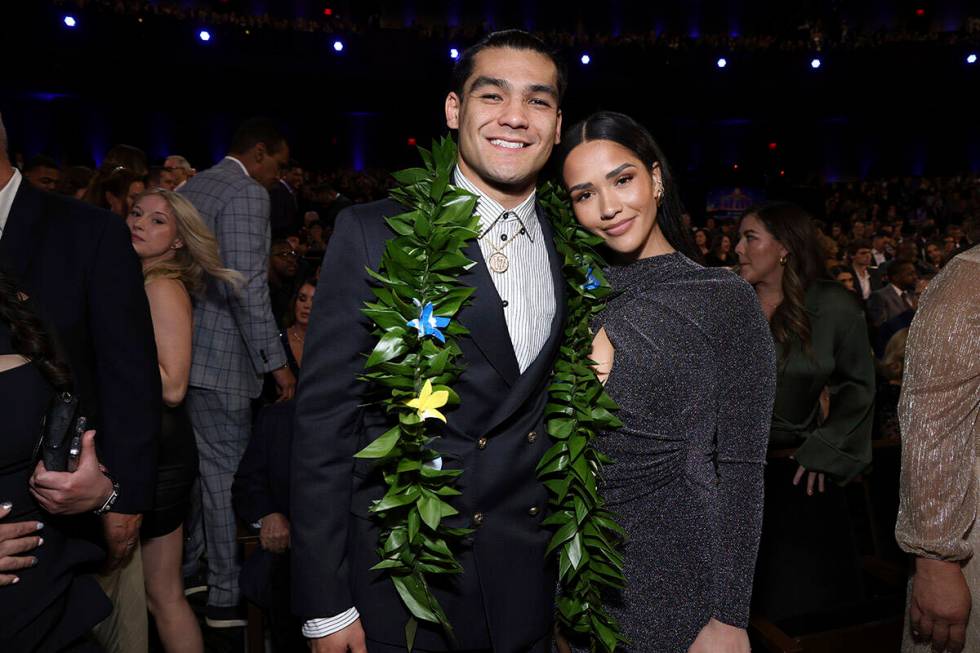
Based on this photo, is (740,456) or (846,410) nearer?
(740,456)

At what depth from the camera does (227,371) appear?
3148 millimetres

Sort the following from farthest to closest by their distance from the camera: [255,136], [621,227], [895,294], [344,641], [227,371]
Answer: [895,294] < [255,136] < [227,371] < [621,227] < [344,641]

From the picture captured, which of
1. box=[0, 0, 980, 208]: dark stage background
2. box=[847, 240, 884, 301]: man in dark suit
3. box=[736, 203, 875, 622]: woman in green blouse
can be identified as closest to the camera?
box=[736, 203, 875, 622]: woman in green blouse

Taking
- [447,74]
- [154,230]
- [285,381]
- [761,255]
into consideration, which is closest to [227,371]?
[285,381]

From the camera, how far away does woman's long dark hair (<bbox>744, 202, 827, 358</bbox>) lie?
2.62 meters

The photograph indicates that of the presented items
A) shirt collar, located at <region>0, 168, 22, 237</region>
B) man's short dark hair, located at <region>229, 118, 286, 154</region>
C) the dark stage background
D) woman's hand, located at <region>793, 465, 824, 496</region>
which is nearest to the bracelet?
shirt collar, located at <region>0, 168, 22, 237</region>

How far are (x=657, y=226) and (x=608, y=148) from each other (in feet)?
0.71

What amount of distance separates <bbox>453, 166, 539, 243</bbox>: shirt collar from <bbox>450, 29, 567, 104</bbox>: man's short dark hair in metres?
0.18

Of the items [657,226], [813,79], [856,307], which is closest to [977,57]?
[813,79]

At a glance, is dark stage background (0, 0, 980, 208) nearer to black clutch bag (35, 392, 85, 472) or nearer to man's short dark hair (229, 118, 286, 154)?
man's short dark hair (229, 118, 286, 154)

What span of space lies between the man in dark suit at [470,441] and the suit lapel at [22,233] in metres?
0.63

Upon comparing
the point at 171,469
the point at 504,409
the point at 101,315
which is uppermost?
the point at 101,315

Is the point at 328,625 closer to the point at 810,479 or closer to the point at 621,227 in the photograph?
the point at 621,227

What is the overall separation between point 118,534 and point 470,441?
915 mm
